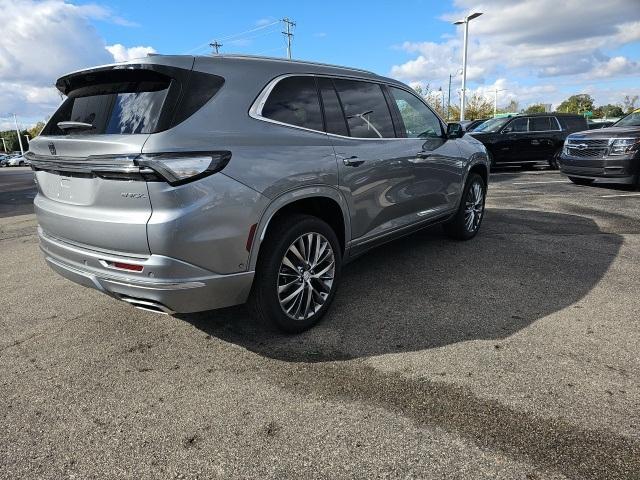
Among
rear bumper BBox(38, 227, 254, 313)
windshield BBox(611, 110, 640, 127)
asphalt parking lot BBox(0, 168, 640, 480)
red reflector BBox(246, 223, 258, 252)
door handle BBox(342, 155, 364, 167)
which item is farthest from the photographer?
windshield BBox(611, 110, 640, 127)

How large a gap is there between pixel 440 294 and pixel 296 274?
1.48 meters

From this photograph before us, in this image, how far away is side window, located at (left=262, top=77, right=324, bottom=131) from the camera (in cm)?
311

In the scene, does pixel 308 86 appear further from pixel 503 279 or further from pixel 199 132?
pixel 503 279

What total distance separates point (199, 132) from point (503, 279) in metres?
3.14

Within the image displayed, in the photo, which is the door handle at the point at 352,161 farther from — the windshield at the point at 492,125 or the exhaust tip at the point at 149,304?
the windshield at the point at 492,125

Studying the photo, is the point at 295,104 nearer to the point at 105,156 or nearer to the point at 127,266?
the point at 105,156

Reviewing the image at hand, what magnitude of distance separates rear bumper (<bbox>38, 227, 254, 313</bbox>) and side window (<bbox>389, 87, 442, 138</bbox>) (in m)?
2.43

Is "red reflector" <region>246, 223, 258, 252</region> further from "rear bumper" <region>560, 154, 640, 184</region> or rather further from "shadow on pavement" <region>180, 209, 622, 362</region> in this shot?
"rear bumper" <region>560, 154, 640, 184</region>

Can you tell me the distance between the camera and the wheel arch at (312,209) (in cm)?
289

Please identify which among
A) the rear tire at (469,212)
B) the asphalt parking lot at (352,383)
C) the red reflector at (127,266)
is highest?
the red reflector at (127,266)

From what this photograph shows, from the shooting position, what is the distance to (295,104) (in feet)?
10.8

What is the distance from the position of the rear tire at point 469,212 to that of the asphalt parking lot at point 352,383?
3.44 feet

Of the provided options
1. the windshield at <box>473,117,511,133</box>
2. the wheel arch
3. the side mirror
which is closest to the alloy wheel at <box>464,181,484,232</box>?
the side mirror

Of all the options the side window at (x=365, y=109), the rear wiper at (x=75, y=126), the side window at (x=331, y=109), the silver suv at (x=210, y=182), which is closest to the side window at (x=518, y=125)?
the side window at (x=365, y=109)
